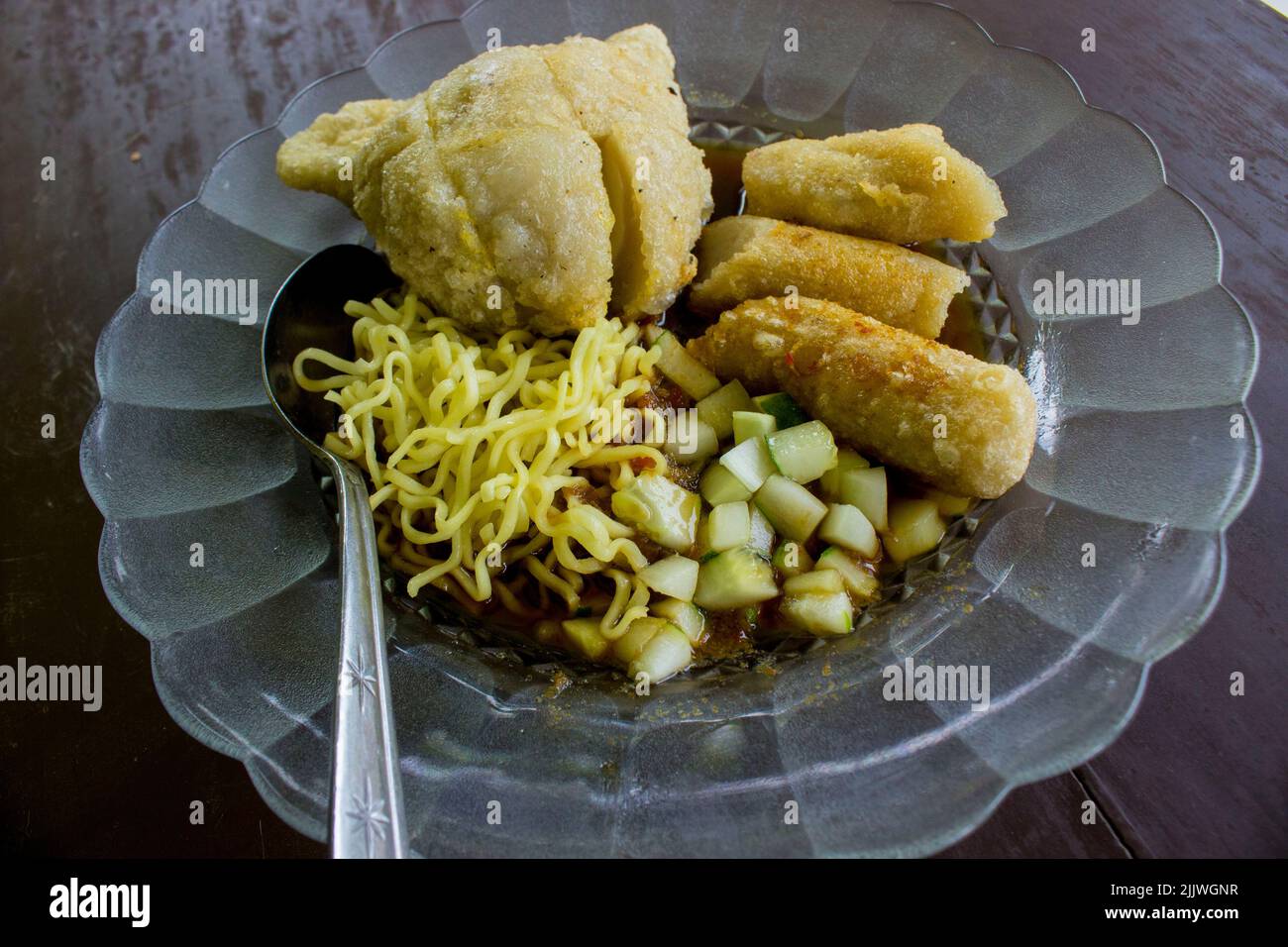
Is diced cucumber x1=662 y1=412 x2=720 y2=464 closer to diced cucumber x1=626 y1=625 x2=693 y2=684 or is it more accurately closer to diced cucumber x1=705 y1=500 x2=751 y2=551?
diced cucumber x1=705 y1=500 x2=751 y2=551

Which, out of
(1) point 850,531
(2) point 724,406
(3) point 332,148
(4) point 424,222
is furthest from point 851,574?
(3) point 332,148

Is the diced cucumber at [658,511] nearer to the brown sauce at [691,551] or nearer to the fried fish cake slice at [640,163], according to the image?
the brown sauce at [691,551]

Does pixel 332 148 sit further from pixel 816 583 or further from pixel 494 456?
pixel 816 583

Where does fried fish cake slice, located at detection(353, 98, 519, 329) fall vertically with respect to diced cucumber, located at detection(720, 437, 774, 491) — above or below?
above

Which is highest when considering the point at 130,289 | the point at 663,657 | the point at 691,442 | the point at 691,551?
the point at 130,289

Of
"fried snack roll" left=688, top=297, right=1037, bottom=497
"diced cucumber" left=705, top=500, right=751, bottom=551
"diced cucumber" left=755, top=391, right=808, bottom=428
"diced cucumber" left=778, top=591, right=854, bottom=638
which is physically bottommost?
"diced cucumber" left=778, top=591, right=854, bottom=638

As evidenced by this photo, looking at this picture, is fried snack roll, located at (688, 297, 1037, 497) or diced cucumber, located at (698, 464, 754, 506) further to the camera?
diced cucumber, located at (698, 464, 754, 506)

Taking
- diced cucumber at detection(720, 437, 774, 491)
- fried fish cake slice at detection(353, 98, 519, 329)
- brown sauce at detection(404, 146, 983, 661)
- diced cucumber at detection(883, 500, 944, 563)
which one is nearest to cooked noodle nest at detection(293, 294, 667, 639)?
brown sauce at detection(404, 146, 983, 661)
